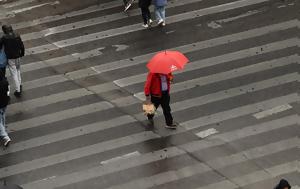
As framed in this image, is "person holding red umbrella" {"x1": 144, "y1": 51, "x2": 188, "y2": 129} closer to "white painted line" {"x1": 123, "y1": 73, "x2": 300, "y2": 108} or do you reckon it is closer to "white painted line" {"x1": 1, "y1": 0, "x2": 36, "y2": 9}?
"white painted line" {"x1": 123, "y1": 73, "x2": 300, "y2": 108}

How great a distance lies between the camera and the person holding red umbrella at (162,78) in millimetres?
11648

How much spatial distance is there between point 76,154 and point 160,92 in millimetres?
1962

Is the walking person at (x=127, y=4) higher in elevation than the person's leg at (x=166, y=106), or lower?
higher

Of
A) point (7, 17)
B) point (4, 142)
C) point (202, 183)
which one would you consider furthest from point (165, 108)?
point (7, 17)

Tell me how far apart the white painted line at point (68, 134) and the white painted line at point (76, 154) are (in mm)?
537

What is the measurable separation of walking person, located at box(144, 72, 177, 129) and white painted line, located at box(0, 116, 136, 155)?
2.84ft

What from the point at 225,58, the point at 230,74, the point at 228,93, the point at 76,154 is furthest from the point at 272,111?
the point at 76,154

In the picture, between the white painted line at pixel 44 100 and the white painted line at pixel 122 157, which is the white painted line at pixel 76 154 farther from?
the white painted line at pixel 44 100

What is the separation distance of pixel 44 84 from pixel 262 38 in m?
5.42

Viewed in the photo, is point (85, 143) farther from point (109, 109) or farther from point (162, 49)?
point (162, 49)

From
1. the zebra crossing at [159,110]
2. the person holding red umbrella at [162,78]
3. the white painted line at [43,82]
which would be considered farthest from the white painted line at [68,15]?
the person holding red umbrella at [162,78]

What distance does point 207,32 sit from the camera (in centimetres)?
1645

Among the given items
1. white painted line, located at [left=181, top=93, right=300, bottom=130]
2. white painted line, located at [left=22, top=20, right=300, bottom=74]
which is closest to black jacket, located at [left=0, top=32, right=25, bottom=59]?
white painted line, located at [left=22, top=20, right=300, bottom=74]

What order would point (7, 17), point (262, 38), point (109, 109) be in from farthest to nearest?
point (7, 17) → point (262, 38) → point (109, 109)
